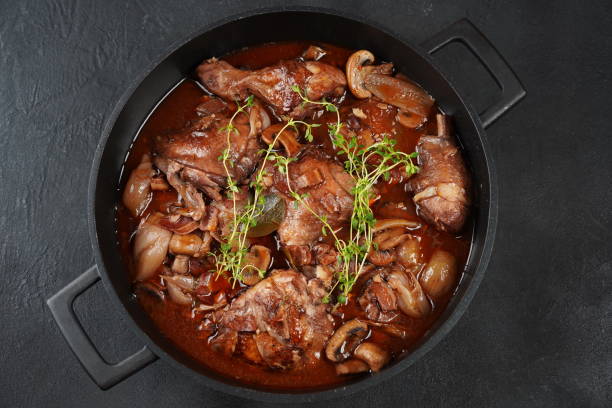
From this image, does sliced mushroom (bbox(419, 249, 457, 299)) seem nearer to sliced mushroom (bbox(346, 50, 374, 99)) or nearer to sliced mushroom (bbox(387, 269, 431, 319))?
sliced mushroom (bbox(387, 269, 431, 319))

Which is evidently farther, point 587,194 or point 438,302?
point 587,194

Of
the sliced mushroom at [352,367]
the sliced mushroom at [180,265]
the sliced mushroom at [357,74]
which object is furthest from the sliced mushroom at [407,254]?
the sliced mushroom at [180,265]

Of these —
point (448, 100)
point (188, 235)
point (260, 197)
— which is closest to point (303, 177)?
point (260, 197)

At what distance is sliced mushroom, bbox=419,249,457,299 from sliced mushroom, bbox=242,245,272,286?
0.90 m

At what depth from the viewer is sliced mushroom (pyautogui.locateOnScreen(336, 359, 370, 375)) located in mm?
2982

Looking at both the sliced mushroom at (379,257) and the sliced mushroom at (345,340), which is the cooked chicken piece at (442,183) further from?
the sliced mushroom at (345,340)

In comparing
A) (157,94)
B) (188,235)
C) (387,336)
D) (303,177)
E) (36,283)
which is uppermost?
(157,94)

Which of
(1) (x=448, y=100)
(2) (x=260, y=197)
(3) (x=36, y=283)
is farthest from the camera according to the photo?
(3) (x=36, y=283)

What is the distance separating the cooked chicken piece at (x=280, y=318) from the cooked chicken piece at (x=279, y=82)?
1.01 metres

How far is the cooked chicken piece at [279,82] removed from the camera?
3.20 meters

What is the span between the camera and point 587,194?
360 centimetres

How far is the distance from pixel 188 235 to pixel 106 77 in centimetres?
133

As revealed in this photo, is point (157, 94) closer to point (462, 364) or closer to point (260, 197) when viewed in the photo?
point (260, 197)

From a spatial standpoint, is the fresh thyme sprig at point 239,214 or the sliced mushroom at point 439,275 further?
the sliced mushroom at point 439,275
